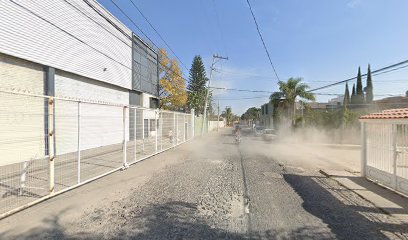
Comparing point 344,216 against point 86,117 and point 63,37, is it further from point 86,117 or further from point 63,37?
point 63,37

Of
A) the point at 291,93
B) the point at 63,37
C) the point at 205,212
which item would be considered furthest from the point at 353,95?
the point at 205,212

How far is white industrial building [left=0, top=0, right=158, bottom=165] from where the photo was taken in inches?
411

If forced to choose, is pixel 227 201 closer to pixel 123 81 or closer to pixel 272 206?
pixel 272 206

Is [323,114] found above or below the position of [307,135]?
above

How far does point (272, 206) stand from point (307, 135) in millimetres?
22395

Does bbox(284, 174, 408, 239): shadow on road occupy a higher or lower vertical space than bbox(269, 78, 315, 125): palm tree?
lower

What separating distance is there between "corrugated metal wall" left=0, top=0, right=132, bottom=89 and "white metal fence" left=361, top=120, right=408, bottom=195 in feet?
34.8

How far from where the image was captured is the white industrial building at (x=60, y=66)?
1043 centimetres

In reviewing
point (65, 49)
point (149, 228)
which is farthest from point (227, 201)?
point (65, 49)

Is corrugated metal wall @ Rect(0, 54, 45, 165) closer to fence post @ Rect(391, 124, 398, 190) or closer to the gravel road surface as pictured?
the gravel road surface

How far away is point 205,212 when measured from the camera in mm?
5766

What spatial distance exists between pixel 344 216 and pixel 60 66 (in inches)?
525

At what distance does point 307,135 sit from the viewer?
88.8 feet

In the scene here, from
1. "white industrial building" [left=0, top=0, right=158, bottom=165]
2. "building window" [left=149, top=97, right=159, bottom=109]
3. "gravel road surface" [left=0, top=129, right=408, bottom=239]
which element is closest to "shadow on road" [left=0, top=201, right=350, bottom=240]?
"gravel road surface" [left=0, top=129, right=408, bottom=239]
